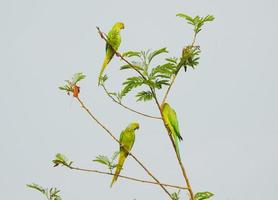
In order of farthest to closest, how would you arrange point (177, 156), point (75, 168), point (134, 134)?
point (134, 134)
point (75, 168)
point (177, 156)

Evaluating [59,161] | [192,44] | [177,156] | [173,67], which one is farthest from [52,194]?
[192,44]

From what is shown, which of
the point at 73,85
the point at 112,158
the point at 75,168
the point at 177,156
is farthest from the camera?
the point at 112,158

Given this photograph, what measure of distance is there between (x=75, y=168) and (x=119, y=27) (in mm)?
1590

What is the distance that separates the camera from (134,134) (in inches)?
149

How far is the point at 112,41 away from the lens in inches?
142

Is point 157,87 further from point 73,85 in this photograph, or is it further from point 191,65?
point 73,85

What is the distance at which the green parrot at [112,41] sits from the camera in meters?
3.36

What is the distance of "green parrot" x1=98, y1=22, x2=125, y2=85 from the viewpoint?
132 inches

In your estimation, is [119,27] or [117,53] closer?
[117,53]

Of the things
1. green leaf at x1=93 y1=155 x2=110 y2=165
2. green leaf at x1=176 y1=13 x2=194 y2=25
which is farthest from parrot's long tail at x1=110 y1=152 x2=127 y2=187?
green leaf at x1=176 y1=13 x2=194 y2=25

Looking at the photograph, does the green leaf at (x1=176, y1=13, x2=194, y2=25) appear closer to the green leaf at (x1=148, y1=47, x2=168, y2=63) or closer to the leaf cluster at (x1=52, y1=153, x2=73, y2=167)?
the green leaf at (x1=148, y1=47, x2=168, y2=63)

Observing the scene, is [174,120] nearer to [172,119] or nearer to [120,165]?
[172,119]

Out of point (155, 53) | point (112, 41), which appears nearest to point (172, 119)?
point (155, 53)

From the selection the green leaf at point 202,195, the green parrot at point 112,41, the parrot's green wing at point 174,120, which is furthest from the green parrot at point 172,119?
the green parrot at point 112,41
